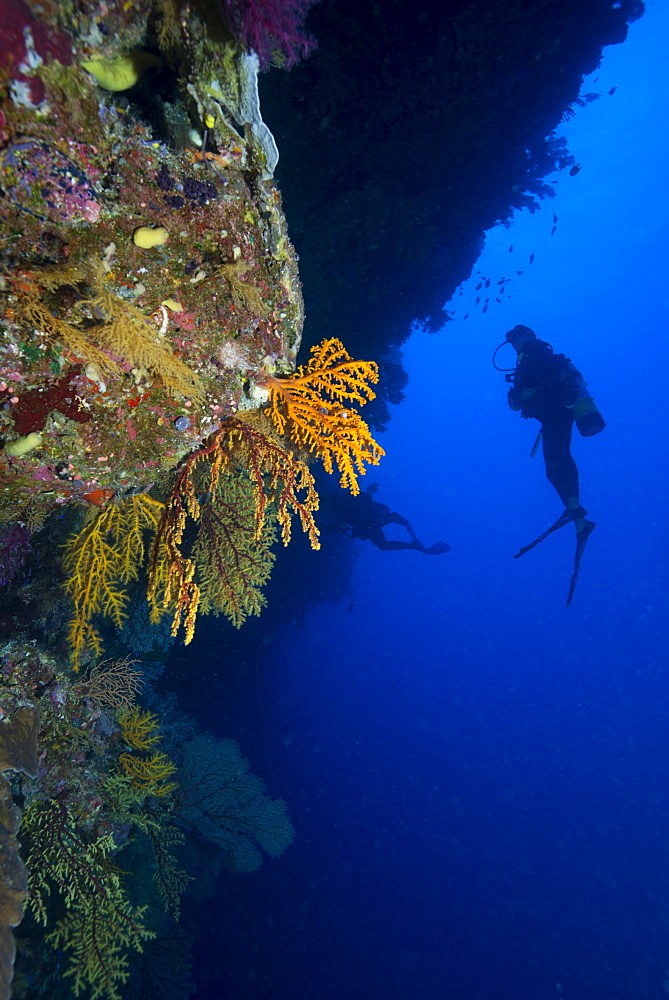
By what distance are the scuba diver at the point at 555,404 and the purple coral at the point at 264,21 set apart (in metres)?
9.49

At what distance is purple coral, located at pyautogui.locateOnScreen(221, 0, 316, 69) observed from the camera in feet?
5.95

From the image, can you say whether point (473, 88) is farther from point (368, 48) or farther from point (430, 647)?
point (430, 647)

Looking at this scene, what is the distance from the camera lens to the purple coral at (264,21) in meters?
1.81

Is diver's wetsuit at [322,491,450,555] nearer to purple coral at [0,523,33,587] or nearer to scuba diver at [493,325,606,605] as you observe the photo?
scuba diver at [493,325,606,605]

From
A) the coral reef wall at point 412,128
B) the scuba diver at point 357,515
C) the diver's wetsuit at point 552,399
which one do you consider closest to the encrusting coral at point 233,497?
the coral reef wall at point 412,128

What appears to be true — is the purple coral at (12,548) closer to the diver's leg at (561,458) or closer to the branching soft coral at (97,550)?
the branching soft coral at (97,550)

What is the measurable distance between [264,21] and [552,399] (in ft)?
34.8

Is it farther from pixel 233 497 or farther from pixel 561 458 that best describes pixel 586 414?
pixel 233 497

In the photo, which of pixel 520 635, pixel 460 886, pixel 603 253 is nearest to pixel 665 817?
pixel 460 886

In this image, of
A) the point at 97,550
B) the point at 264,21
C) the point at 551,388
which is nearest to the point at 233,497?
the point at 97,550

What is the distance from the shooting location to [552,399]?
34.9ft

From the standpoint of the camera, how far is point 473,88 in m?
6.32

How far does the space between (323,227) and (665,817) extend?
34.9 metres

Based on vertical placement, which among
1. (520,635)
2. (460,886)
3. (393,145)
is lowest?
(460,886)
